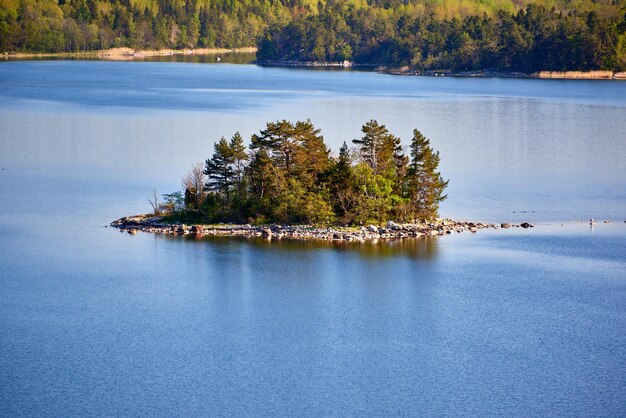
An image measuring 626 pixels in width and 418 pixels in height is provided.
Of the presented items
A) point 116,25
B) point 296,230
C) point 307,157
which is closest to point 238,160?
point 307,157

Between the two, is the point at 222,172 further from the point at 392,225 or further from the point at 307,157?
the point at 392,225

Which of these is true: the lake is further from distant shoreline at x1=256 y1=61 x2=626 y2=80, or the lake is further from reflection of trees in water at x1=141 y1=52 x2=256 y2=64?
reflection of trees in water at x1=141 y1=52 x2=256 y2=64

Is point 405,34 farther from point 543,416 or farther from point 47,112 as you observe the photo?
point 543,416

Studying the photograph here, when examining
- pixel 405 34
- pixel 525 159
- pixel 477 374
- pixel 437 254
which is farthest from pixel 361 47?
pixel 477 374

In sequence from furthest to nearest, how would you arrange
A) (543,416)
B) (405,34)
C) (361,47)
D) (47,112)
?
(361,47) → (405,34) → (47,112) → (543,416)

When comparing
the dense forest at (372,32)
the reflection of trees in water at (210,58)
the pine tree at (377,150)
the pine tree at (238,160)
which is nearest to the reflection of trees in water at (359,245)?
the pine tree at (238,160)

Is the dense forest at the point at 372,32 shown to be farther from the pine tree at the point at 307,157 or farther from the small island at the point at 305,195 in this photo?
the pine tree at the point at 307,157
